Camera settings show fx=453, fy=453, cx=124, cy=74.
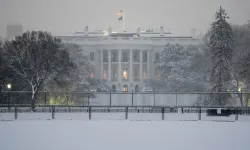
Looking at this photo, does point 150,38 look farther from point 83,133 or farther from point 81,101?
point 83,133

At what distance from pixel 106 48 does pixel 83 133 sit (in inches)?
2813

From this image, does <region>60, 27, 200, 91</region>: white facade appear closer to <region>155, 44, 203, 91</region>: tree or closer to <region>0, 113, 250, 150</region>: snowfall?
<region>155, 44, 203, 91</region>: tree

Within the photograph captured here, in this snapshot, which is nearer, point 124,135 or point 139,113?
point 124,135

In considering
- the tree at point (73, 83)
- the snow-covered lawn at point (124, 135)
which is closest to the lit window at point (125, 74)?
the tree at point (73, 83)

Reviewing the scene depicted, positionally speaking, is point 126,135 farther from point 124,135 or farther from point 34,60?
point 34,60

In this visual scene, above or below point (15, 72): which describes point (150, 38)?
above

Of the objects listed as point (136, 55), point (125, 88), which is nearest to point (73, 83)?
point (125, 88)

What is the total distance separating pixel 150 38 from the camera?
92.6 m

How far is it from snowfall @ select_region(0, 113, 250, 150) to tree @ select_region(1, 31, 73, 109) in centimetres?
1938

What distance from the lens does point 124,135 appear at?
2048cm

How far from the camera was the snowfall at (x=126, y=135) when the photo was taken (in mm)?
17594

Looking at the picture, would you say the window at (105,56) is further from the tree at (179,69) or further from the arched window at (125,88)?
the tree at (179,69)

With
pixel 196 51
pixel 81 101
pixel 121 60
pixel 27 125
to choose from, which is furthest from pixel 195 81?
pixel 27 125

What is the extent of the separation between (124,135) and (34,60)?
27.3 m
